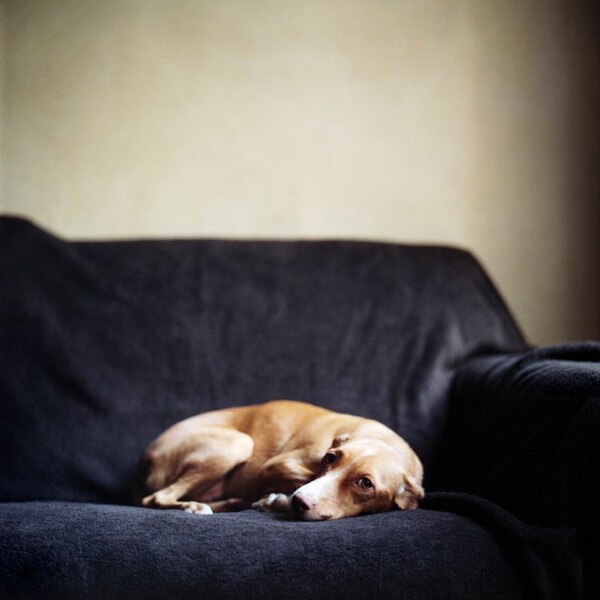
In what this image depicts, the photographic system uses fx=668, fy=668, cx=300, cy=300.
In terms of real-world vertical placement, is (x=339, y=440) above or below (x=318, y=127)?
below

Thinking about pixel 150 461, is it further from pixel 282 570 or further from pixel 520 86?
pixel 520 86

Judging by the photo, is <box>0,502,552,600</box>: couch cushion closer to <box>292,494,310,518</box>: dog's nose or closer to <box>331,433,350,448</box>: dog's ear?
<box>292,494,310,518</box>: dog's nose

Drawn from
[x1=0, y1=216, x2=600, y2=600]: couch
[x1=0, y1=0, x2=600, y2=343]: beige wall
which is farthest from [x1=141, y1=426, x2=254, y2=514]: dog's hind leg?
[x1=0, y1=0, x2=600, y2=343]: beige wall

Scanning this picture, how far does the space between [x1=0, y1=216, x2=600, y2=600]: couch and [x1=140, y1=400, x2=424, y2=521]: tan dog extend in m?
0.08

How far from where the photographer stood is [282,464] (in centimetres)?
173

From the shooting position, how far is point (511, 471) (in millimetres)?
1676

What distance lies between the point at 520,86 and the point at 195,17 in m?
1.38

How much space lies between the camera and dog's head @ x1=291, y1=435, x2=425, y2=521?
150 centimetres

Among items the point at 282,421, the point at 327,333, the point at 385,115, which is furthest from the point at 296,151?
the point at 282,421

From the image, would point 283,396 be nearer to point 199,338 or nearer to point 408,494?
point 199,338

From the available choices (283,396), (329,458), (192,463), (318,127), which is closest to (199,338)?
(283,396)

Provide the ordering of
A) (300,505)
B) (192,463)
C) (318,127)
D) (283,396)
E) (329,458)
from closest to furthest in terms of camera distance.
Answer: (300,505)
(329,458)
(192,463)
(283,396)
(318,127)

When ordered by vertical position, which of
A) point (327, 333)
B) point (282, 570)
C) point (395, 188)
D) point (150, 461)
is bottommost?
point (150, 461)

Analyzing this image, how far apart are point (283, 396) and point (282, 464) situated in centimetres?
49
